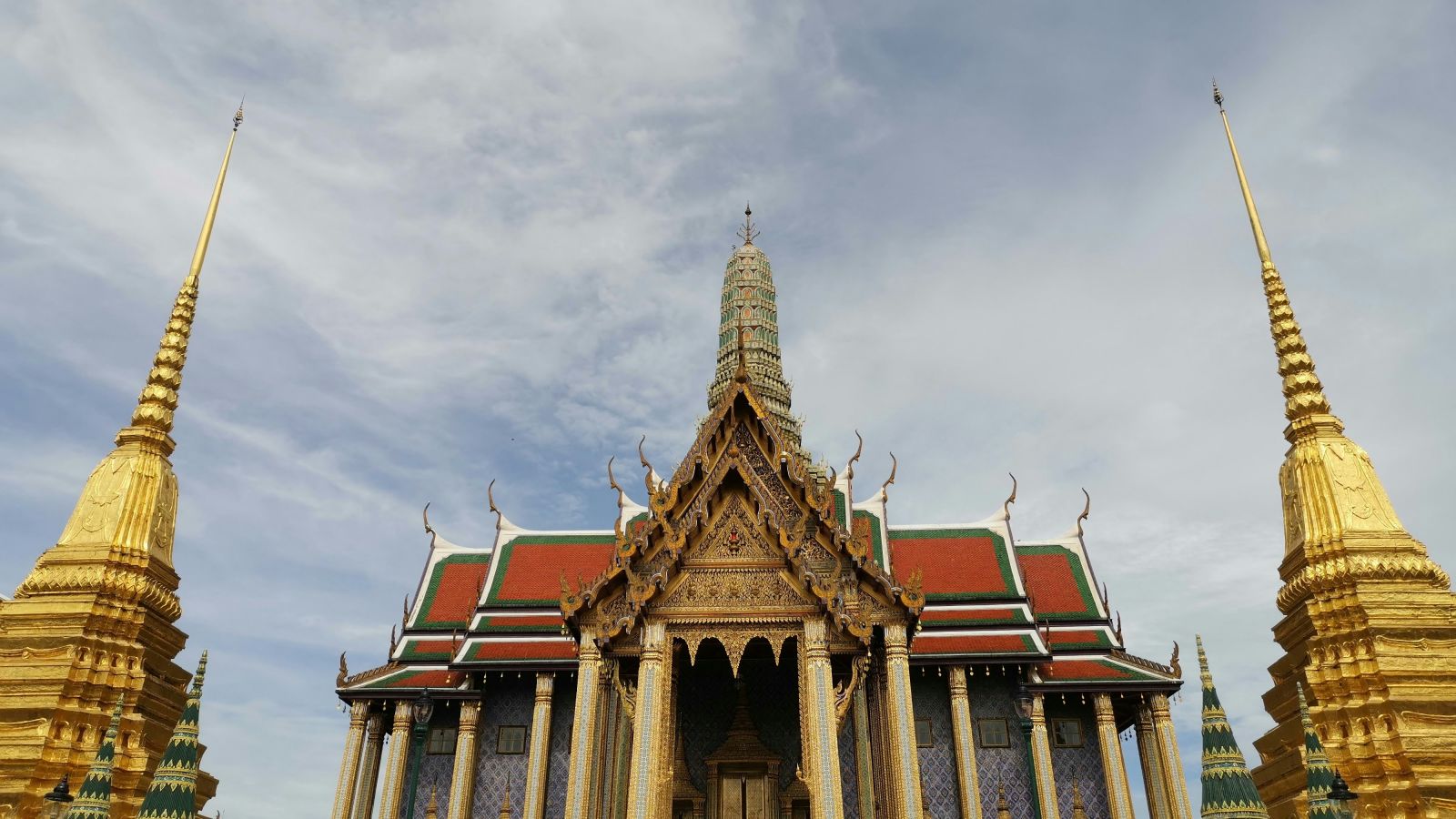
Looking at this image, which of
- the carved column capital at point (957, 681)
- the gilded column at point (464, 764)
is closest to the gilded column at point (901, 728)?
the carved column capital at point (957, 681)

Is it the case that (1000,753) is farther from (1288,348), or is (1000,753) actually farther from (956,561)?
(1288,348)

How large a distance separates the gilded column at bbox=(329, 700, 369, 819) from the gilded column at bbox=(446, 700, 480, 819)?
2.02 meters

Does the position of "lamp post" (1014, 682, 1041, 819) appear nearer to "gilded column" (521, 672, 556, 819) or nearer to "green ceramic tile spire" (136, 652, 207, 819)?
"gilded column" (521, 672, 556, 819)

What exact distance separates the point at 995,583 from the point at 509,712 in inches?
460

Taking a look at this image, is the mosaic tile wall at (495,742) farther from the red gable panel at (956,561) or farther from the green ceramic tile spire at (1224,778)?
the green ceramic tile spire at (1224,778)

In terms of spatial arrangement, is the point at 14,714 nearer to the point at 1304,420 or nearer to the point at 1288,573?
the point at 1288,573

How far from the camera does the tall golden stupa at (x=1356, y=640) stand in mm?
12539

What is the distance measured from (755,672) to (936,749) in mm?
5328

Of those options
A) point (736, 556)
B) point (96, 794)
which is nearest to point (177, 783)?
point (96, 794)

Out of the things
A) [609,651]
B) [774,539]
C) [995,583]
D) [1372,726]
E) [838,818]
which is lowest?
[838,818]

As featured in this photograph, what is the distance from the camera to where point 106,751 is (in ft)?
30.9

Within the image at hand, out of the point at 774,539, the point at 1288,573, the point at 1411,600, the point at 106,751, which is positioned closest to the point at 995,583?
the point at 1288,573

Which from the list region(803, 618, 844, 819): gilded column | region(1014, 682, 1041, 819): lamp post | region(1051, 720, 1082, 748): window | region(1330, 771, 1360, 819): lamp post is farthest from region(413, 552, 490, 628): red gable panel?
region(1330, 771, 1360, 819): lamp post

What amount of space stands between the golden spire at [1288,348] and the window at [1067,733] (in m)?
8.09
